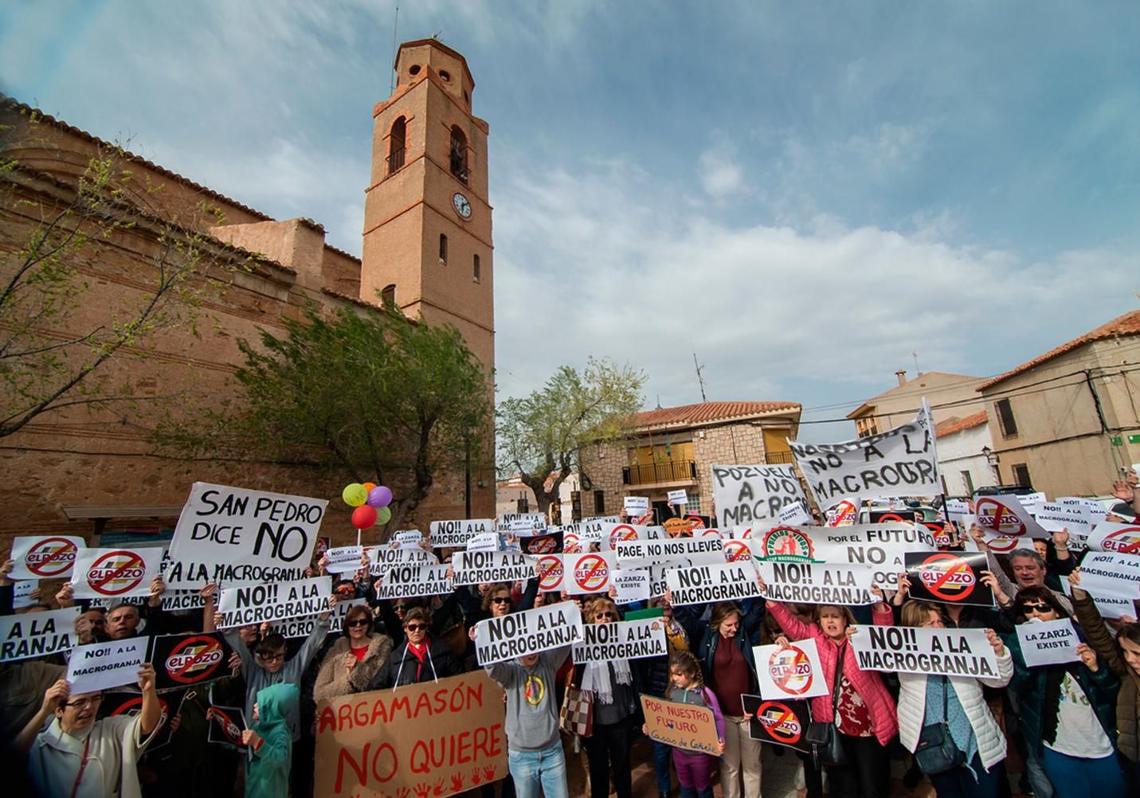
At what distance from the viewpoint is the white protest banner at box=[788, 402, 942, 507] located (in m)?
5.44

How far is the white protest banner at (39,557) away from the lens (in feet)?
18.8

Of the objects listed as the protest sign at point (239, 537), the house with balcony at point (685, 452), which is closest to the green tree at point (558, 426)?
the house with balcony at point (685, 452)

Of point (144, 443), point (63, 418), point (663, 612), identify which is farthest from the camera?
point (144, 443)

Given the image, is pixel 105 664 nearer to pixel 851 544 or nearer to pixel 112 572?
pixel 112 572

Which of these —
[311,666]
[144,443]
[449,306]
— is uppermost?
[449,306]

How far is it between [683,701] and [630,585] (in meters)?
1.40

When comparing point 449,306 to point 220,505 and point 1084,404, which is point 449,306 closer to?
point 220,505

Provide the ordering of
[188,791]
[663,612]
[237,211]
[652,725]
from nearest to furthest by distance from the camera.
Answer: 1. [188,791]
2. [652,725]
3. [663,612]
4. [237,211]

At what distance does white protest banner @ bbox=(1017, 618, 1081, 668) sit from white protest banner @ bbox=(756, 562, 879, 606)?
2.93 ft

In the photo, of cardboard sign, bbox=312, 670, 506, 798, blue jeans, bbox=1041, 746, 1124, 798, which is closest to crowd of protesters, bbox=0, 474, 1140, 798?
blue jeans, bbox=1041, 746, 1124, 798

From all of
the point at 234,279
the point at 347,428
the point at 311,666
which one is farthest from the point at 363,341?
the point at 311,666

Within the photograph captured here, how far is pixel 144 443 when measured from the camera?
1223 centimetres

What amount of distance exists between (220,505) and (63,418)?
9881mm

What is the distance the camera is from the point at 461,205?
76.0 feet
